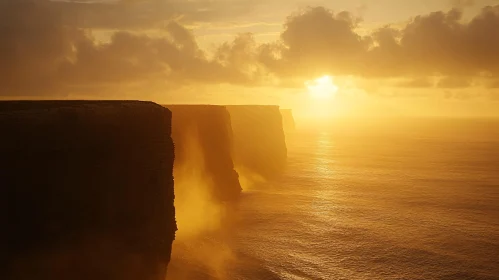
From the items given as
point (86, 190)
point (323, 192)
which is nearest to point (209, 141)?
point (323, 192)

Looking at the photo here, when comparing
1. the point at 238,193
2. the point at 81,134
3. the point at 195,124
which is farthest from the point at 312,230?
the point at 81,134

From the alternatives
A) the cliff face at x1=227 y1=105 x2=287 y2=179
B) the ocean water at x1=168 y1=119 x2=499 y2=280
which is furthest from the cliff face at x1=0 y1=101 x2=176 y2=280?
the cliff face at x1=227 y1=105 x2=287 y2=179

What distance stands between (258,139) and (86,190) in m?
60.1

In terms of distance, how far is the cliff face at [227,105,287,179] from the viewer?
70812mm

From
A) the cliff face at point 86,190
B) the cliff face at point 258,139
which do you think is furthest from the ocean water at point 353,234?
the cliff face at point 258,139

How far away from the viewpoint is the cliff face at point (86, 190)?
50.7ft

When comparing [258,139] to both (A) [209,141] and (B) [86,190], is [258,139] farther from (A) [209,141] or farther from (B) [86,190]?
(B) [86,190]

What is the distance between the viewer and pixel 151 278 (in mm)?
21484

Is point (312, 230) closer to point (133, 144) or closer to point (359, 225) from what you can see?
point (359, 225)

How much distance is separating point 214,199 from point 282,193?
13738 mm

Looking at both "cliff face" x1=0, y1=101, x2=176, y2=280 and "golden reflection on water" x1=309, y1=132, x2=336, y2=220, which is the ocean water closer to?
"golden reflection on water" x1=309, y1=132, x2=336, y2=220

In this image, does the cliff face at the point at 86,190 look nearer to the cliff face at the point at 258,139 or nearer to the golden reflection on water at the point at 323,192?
the golden reflection on water at the point at 323,192

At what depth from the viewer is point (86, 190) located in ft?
58.2

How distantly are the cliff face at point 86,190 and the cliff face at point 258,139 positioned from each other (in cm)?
4390
